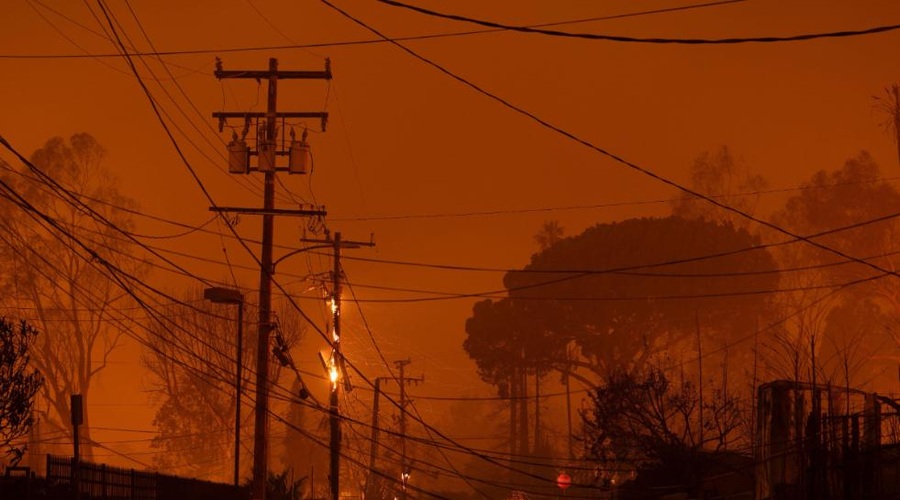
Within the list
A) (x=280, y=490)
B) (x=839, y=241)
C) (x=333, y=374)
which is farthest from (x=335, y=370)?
(x=839, y=241)

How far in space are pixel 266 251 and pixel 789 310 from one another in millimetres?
60328

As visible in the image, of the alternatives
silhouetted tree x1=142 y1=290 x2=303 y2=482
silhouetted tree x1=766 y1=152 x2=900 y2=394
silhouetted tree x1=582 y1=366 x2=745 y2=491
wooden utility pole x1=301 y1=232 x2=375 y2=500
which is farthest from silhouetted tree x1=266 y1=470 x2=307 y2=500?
silhouetted tree x1=766 y1=152 x2=900 y2=394

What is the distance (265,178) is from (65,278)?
48048mm

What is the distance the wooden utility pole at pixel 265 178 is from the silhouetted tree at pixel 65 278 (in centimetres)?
4399

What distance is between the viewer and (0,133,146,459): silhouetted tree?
7269 centimetres

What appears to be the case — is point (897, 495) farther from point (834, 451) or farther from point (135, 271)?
point (135, 271)

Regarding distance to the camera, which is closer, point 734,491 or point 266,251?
point 266,251

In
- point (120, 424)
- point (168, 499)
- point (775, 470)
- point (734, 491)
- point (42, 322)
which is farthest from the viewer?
point (120, 424)

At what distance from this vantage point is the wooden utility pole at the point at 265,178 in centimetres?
2830

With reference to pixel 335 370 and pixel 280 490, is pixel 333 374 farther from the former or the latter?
pixel 280 490

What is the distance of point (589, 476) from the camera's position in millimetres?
68125

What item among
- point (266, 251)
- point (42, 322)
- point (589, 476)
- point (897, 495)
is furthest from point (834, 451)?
point (42, 322)

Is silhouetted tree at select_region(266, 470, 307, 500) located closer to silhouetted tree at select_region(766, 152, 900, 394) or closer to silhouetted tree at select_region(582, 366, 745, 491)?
silhouetted tree at select_region(582, 366, 745, 491)

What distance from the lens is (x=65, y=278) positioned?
74.3 meters
